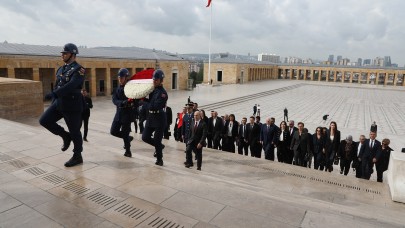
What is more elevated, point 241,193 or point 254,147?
point 241,193

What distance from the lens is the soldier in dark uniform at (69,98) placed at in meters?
4.48

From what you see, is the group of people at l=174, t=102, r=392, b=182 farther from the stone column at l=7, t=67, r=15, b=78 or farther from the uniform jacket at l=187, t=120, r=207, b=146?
the stone column at l=7, t=67, r=15, b=78

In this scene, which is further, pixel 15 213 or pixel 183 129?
pixel 183 129

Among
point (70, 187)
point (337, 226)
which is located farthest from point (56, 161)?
point (337, 226)

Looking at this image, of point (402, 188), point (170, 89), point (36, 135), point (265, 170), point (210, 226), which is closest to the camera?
point (210, 226)

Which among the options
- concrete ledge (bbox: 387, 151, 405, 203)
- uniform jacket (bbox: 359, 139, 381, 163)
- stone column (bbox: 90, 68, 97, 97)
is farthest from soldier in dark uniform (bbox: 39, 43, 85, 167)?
stone column (bbox: 90, 68, 97, 97)

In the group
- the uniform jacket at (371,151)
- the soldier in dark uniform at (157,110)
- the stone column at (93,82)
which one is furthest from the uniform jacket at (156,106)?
the stone column at (93,82)

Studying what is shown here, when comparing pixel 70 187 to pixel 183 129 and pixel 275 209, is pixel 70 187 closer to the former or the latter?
pixel 275 209

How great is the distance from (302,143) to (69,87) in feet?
21.1

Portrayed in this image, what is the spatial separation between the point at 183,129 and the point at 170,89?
26730mm

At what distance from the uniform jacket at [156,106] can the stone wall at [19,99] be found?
29.9 feet

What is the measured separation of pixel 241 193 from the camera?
4016 mm

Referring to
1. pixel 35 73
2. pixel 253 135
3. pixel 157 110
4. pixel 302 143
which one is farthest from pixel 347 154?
pixel 35 73

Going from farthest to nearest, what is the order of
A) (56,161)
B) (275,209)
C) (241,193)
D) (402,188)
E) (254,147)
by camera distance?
(254,147) < (402,188) < (56,161) < (241,193) < (275,209)
